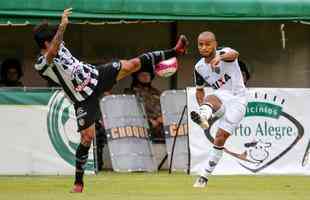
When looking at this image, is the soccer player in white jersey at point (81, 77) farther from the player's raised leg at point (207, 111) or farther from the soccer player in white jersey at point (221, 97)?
the soccer player in white jersey at point (221, 97)

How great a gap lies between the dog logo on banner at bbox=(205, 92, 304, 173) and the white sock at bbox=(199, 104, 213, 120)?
4783mm

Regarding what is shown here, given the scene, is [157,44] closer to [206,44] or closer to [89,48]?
[89,48]

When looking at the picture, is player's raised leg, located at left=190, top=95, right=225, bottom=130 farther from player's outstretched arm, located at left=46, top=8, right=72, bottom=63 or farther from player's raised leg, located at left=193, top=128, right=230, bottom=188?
player's outstretched arm, located at left=46, top=8, right=72, bottom=63

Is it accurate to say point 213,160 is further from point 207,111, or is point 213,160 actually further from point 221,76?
point 221,76

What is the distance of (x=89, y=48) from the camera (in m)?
22.6

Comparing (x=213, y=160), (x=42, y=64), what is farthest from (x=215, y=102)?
(x=42, y=64)

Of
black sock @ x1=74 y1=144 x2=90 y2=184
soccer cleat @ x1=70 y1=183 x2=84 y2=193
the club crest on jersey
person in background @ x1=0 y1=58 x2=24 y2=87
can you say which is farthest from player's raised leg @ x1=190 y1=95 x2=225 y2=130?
person in background @ x1=0 y1=58 x2=24 y2=87

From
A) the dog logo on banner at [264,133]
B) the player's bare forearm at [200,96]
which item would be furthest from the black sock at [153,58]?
the dog logo on banner at [264,133]

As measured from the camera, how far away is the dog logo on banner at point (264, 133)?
61.7 ft

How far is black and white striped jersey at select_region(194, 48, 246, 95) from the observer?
14.8 metres

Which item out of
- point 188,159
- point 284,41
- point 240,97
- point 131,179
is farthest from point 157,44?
point 240,97

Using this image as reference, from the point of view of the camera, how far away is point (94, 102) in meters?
13.7

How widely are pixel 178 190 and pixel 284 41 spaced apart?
8.61m

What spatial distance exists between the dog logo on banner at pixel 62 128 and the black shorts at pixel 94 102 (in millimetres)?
4652
